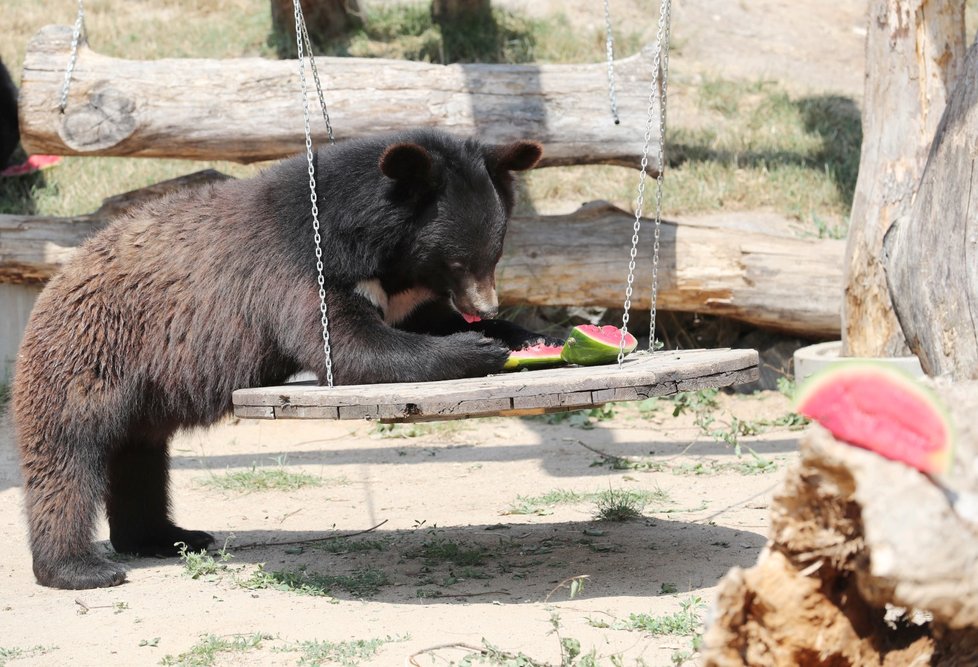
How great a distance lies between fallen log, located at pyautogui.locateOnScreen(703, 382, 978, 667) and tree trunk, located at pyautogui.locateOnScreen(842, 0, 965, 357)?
200 inches

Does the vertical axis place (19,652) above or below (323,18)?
below

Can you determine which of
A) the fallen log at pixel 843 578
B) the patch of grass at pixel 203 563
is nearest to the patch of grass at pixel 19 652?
the patch of grass at pixel 203 563

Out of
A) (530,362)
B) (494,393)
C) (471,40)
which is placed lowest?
(530,362)

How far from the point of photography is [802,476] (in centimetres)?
292

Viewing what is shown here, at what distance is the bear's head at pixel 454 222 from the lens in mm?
5043

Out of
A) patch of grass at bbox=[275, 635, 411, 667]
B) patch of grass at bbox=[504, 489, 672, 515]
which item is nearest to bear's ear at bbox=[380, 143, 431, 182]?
patch of grass at bbox=[275, 635, 411, 667]

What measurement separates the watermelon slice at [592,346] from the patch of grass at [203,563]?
6.24 ft

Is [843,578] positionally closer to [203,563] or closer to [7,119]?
[203,563]

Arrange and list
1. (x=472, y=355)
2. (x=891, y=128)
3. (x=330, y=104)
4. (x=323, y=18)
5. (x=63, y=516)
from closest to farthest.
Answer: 1. (x=472, y=355)
2. (x=63, y=516)
3. (x=891, y=128)
4. (x=330, y=104)
5. (x=323, y=18)

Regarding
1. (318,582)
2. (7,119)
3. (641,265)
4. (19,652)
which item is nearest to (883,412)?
(318,582)

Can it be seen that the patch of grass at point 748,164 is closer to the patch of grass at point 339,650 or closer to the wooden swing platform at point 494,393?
the wooden swing platform at point 494,393

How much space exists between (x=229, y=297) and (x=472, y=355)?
117 cm

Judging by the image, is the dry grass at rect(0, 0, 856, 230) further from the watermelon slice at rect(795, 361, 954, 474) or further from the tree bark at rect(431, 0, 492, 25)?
the watermelon slice at rect(795, 361, 954, 474)

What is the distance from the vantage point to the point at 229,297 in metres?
5.08
